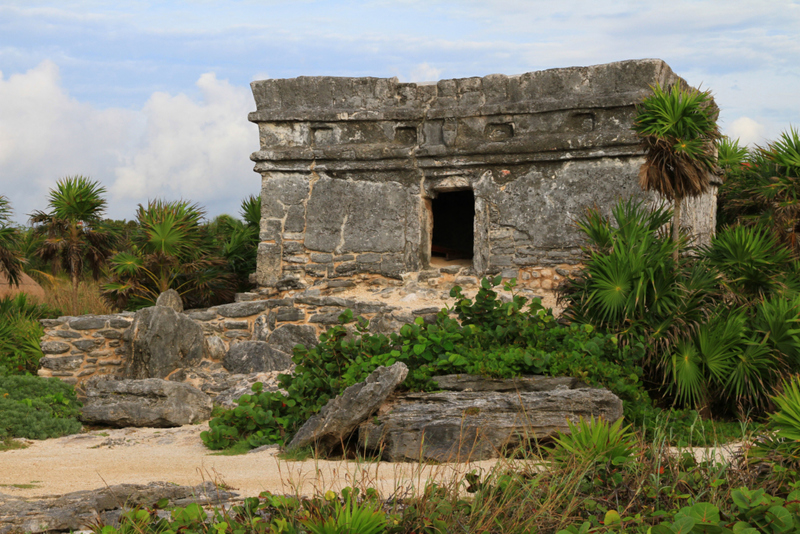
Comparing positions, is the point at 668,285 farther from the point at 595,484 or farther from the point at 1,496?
the point at 1,496

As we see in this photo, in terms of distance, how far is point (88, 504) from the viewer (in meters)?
3.67

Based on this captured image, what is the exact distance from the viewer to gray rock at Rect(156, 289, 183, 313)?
937cm

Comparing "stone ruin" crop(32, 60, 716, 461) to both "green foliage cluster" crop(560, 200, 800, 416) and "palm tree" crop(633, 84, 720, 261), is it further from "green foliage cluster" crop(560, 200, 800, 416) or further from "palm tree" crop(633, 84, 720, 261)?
"green foliage cluster" crop(560, 200, 800, 416)

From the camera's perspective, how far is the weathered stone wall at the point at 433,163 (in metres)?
8.75

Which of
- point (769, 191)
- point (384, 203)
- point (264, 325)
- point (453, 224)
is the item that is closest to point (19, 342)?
point (264, 325)

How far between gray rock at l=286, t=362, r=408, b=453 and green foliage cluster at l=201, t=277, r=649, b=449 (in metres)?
0.28

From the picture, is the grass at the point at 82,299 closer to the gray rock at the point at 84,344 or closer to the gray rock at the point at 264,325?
the gray rock at the point at 84,344

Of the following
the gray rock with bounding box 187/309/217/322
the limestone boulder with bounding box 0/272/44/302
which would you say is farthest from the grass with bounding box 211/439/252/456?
the limestone boulder with bounding box 0/272/44/302

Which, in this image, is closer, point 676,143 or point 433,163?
point 676,143

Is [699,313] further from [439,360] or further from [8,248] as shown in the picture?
[8,248]

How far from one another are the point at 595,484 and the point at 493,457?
154cm

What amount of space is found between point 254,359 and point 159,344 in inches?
42.7

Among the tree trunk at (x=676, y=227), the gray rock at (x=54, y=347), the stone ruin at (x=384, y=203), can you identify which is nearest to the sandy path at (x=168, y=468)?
the stone ruin at (x=384, y=203)

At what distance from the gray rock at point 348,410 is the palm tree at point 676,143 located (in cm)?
345
